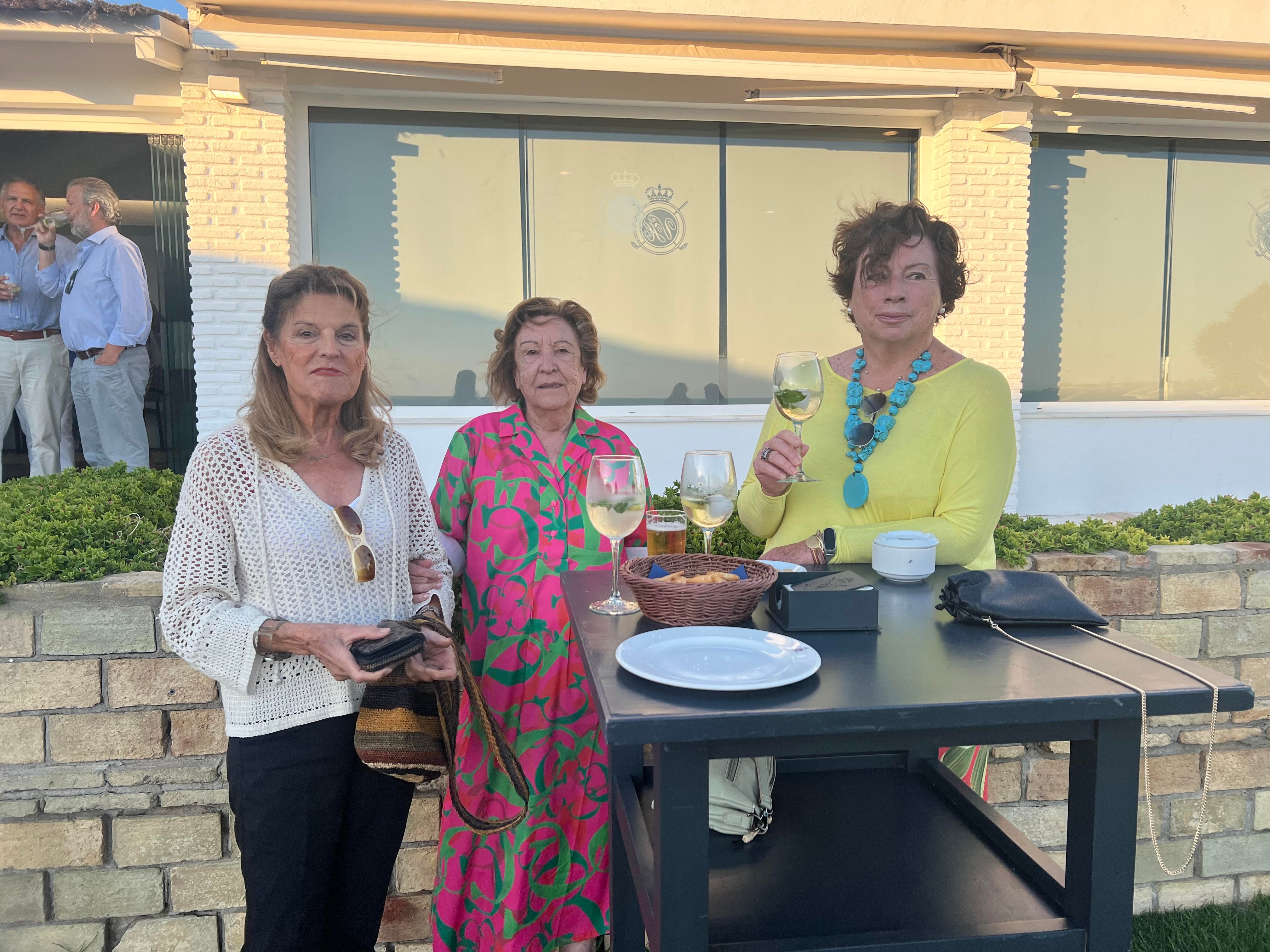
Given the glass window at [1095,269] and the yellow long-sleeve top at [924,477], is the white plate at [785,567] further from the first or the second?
the glass window at [1095,269]

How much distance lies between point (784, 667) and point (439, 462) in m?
6.63

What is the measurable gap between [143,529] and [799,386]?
6.88 feet

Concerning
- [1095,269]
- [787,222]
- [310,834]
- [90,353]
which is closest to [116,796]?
[310,834]

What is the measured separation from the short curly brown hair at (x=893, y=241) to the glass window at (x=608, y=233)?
4.81m

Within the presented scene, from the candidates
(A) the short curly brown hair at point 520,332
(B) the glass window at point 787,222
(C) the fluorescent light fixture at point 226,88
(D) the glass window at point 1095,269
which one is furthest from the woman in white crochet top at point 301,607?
(D) the glass window at point 1095,269

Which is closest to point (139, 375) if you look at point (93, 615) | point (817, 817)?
point (93, 615)

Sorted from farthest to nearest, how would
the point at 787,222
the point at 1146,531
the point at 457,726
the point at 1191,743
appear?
the point at 787,222 → the point at 1146,531 → the point at 1191,743 → the point at 457,726

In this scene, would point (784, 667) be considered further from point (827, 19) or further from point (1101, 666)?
point (827, 19)

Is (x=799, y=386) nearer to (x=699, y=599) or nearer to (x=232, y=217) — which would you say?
(x=699, y=599)

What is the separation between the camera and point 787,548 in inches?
79.8

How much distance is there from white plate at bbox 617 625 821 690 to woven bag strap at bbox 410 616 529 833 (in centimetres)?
64

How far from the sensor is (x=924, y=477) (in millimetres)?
2070

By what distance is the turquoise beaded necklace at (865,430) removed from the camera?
2096 millimetres

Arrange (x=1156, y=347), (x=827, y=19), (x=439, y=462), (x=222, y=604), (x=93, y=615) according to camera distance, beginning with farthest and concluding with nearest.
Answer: (x=1156, y=347), (x=439, y=462), (x=827, y=19), (x=93, y=615), (x=222, y=604)
